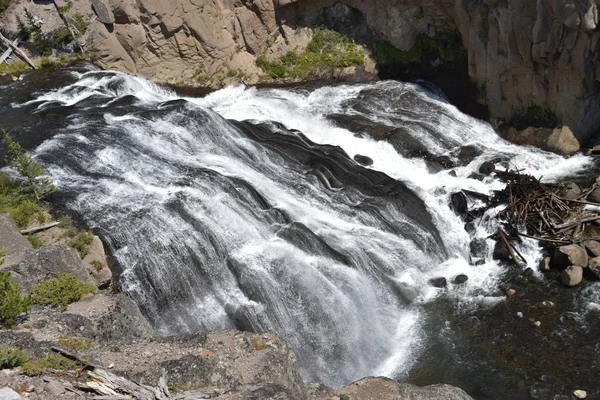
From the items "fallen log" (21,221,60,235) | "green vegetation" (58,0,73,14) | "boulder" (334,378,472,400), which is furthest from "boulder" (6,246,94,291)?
"green vegetation" (58,0,73,14)

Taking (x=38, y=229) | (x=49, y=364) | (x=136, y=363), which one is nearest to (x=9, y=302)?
(x=49, y=364)

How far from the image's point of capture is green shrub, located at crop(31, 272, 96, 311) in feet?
36.4

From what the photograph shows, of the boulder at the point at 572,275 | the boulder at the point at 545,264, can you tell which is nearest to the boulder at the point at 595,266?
the boulder at the point at 572,275

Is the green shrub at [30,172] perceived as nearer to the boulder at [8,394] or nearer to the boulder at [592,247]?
the boulder at [8,394]

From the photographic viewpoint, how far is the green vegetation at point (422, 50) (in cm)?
2631

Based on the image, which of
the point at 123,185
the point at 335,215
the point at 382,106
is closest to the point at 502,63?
the point at 382,106

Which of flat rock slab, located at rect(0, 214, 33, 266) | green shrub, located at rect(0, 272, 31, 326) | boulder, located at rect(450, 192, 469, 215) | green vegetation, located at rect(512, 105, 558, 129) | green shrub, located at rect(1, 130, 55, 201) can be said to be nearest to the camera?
green shrub, located at rect(0, 272, 31, 326)

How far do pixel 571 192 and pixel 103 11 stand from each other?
71.1 ft

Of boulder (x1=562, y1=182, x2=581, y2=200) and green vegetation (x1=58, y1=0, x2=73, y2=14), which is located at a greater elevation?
green vegetation (x1=58, y1=0, x2=73, y2=14)

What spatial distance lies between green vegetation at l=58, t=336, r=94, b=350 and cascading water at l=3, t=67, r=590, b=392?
15.5 feet

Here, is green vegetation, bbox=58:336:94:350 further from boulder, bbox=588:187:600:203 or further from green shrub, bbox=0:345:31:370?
boulder, bbox=588:187:600:203

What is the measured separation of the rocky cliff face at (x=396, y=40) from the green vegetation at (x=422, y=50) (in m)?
0.31

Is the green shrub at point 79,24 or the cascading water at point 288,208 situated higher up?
the green shrub at point 79,24

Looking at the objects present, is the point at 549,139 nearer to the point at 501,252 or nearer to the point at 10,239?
the point at 501,252
